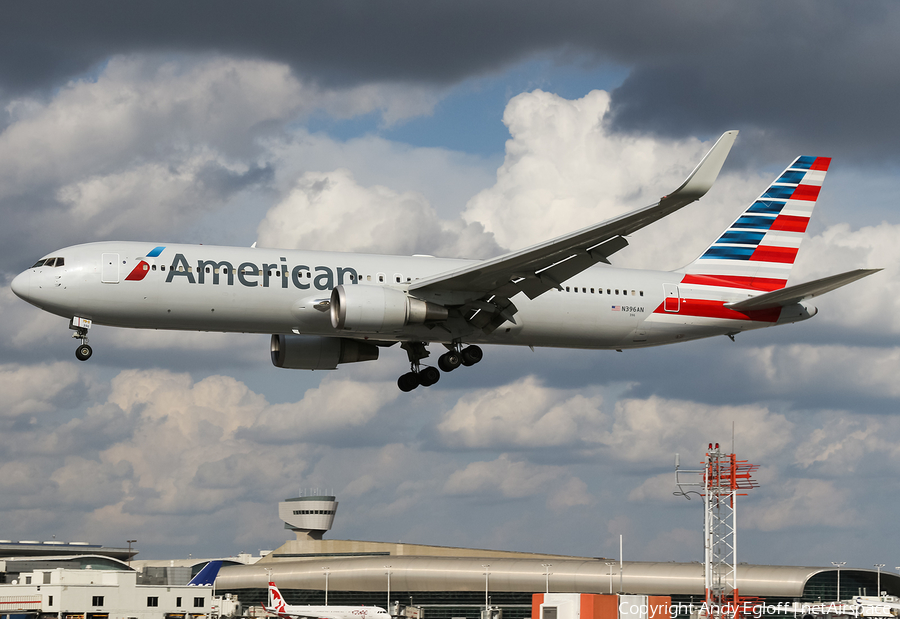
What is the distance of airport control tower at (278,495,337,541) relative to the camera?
167 metres

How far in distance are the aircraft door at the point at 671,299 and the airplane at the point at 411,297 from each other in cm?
6

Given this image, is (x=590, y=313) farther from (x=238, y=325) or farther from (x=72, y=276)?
(x=72, y=276)

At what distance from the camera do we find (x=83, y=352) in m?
41.5

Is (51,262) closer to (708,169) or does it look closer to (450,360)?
(450,360)

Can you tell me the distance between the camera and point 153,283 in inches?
1570

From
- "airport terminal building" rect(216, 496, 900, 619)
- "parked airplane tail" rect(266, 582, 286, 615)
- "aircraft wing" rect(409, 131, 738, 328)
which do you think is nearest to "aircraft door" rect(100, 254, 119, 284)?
"aircraft wing" rect(409, 131, 738, 328)

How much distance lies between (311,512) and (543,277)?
132 metres

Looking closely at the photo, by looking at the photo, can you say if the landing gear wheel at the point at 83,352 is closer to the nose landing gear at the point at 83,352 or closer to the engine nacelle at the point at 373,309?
the nose landing gear at the point at 83,352

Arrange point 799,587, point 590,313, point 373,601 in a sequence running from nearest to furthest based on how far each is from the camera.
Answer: point 590,313 < point 799,587 < point 373,601

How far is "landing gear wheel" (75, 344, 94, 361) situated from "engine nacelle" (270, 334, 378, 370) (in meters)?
9.77

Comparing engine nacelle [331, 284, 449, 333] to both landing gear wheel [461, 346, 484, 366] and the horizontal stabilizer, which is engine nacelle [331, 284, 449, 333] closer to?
landing gear wheel [461, 346, 484, 366]

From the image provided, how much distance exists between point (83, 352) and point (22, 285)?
3520 millimetres

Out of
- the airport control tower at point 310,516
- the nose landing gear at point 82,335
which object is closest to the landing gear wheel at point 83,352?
the nose landing gear at point 82,335

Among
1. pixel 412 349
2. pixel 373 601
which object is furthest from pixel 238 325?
pixel 373 601
